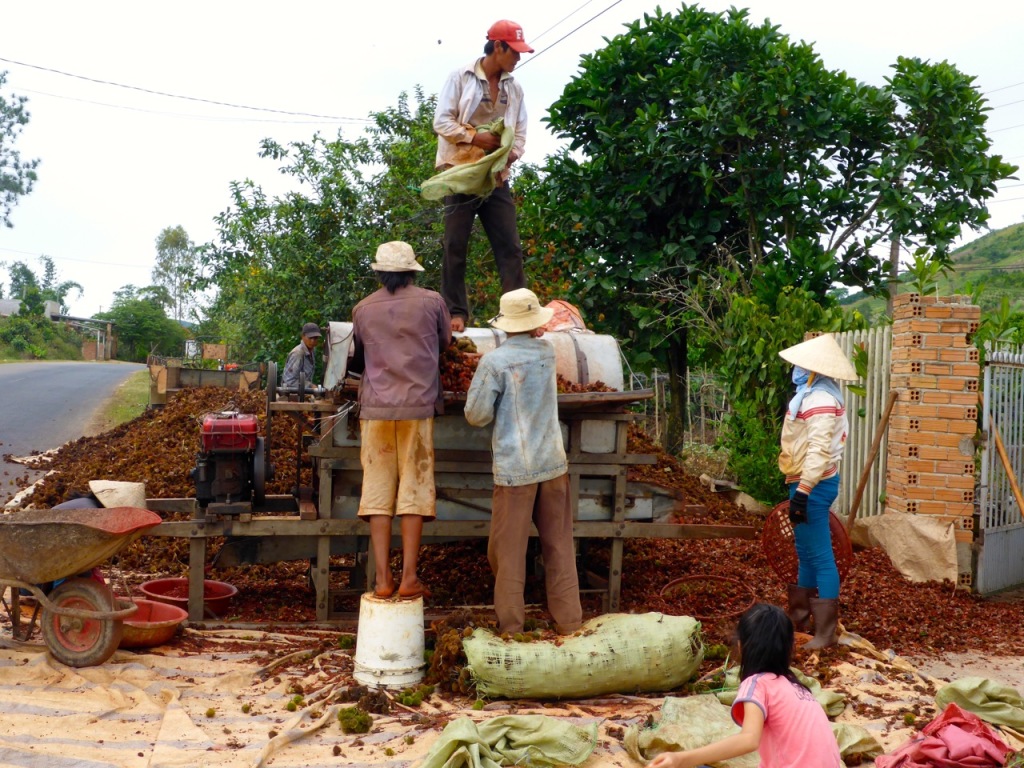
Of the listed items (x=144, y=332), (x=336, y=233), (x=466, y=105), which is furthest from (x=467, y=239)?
(x=144, y=332)

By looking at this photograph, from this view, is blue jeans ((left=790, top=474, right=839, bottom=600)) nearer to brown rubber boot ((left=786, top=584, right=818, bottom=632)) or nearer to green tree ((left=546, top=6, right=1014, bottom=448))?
brown rubber boot ((left=786, top=584, right=818, bottom=632))

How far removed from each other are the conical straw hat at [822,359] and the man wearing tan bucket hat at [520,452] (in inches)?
61.0

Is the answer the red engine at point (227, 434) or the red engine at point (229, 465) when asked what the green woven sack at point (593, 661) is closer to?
the red engine at point (229, 465)

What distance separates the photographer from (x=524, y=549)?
18.9 ft

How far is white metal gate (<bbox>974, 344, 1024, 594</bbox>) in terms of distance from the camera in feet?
27.0

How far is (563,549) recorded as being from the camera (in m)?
5.89

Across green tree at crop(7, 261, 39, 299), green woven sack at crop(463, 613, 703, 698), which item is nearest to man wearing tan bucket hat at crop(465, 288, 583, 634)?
green woven sack at crop(463, 613, 703, 698)

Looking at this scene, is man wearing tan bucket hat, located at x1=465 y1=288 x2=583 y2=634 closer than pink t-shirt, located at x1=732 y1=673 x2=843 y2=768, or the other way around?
pink t-shirt, located at x1=732 y1=673 x2=843 y2=768

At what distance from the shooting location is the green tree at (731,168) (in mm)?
10977

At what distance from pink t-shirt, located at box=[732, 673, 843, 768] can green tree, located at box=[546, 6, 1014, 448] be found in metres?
8.13

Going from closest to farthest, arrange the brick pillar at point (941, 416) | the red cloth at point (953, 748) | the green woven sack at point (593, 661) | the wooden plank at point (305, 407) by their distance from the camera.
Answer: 1. the red cloth at point (953, 748)
2. the green woven sack at point (593, 661)
3. the wooden plank at point (305, 407)
4. the brick pillar at point (941, 416)

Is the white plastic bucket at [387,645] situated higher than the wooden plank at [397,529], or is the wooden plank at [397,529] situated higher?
the wooden plank at [397,529]

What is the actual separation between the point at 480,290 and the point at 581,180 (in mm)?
3266

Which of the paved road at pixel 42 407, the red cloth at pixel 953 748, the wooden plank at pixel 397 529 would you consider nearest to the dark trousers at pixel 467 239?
the wooden plank at pixel 397 529
